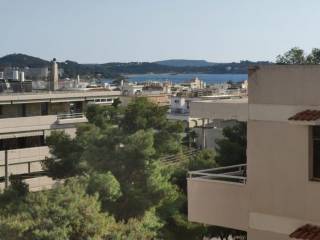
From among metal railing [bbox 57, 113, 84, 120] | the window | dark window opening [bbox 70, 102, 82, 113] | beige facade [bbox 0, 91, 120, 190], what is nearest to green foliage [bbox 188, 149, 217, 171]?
the window

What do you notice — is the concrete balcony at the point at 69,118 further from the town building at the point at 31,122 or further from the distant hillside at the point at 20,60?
the distant hillside at the point at 20,60

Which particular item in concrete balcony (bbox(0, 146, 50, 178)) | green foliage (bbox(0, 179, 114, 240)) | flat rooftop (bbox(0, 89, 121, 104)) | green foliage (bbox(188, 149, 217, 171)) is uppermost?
flat rooftop (bbox(0, 89, 121, 104))

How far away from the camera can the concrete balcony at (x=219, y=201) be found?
28.1 ft

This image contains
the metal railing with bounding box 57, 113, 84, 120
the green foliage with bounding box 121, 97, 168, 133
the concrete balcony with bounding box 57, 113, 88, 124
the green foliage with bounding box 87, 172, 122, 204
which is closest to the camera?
the green foliage with bounding box 87, 172, 122, 204

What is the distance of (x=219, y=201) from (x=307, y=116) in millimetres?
1915

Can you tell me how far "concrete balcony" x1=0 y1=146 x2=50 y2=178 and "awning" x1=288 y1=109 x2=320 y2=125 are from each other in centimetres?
3143

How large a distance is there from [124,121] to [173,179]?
3.60m

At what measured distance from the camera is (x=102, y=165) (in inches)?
870

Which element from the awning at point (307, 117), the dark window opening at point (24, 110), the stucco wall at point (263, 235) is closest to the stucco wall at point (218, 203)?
the stucco wall at point (263, 235)

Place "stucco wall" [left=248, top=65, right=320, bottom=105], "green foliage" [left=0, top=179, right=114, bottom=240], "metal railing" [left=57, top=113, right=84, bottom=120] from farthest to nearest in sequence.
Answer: "metal railing" [left=57, top=113, right=84, bottom=120] → "green foliage" [left=0, top=179, right=114, bottom=240] → "stucco wall" [left=248, top=65, right=320, bottom=105]

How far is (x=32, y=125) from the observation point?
1564 inches

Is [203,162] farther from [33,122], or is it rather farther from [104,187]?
[33,122]

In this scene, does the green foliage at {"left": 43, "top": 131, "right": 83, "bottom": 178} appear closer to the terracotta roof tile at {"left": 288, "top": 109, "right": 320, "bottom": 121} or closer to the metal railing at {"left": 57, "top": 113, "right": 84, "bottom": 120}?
the metal railing at {"left": 57, "top": 113, "right": 84, "bottom": 120}

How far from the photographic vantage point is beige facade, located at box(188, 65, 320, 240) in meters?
7.84
